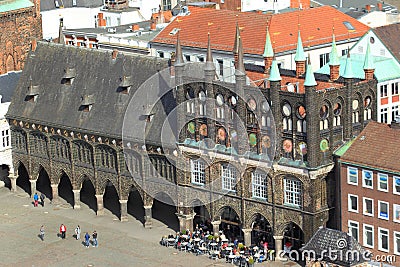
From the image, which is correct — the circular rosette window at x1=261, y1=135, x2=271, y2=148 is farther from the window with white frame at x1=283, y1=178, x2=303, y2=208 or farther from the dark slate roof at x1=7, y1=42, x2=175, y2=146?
the dark slate roof at x1=7, y1=42, x2=175, y2=146

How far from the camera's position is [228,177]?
154 metres

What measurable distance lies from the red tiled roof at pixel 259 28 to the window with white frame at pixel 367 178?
35.3 m

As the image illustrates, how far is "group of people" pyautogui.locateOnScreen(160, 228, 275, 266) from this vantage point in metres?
150

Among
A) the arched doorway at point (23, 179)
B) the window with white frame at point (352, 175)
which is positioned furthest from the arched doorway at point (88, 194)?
the window with white frame at point (352, 175)

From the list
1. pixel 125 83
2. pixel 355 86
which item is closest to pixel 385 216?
pixel 355 86

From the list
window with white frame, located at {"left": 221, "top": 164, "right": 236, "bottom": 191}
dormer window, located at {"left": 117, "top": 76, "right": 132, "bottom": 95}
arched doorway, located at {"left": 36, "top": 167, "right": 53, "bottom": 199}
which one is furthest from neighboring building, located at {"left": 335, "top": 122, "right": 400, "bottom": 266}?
arched doorway, located at {"left": 36, "top": 167, "right": 53, "bottom": 199}

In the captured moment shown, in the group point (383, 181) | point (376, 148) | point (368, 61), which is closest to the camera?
point (383, 181)

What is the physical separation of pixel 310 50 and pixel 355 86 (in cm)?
3185

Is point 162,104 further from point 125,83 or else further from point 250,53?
point 250,53

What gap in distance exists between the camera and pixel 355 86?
148250 mm

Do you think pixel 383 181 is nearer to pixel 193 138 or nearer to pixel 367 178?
pixel 367 178

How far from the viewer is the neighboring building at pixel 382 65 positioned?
153750 millimetres

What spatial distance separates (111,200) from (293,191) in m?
30.9

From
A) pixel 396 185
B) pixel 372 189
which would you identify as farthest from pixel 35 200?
pixel 396 185
